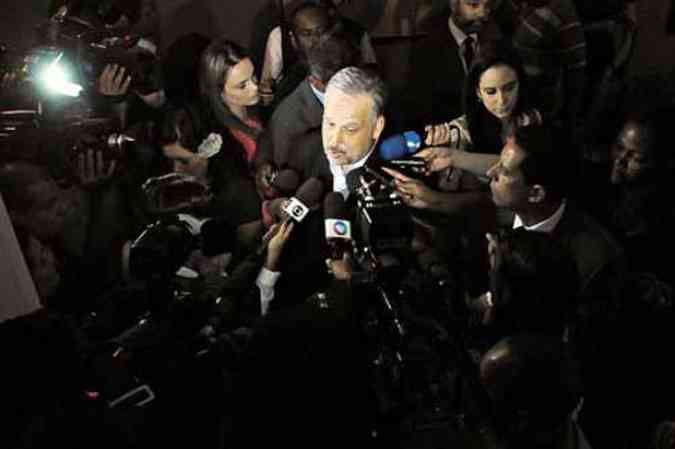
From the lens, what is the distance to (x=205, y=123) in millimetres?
3465

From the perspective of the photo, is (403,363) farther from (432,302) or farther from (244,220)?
(244,220)

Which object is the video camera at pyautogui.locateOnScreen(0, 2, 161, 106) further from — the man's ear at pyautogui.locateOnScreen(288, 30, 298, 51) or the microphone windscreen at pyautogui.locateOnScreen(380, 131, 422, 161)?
the microphone windscreen at pyautogui.locateOnScreen(380, 131, 422, 161)

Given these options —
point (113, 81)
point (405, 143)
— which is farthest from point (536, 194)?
point (113, 81)

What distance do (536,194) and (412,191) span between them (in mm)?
551

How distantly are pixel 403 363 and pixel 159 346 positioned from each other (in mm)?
971

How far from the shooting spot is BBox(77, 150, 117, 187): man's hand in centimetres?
330

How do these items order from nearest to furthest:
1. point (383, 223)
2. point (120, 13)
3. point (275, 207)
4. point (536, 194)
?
point (383, 223) < point (120, 13) < point (536, 194) < point (275, 207)

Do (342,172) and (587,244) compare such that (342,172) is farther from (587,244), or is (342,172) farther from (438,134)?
(587,244)

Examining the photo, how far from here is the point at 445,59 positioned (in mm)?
3434

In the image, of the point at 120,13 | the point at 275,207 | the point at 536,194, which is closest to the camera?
the point at 120,13

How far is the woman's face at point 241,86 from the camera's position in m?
3.40

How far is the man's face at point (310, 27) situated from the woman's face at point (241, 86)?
250mm

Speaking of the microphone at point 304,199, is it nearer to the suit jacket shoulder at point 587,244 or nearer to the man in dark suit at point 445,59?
the man in dark suit at point 445,59

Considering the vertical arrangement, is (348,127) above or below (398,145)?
above
